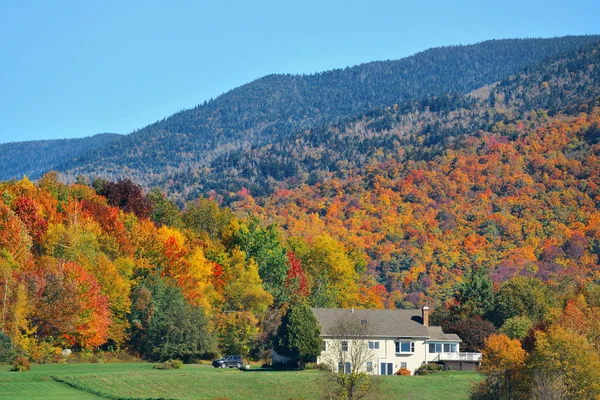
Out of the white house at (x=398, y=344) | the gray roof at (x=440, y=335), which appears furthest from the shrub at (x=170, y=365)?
the gray roof at (x=440, y=335)

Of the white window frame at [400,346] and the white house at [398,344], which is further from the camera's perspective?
→ the white window frame at [400,346]

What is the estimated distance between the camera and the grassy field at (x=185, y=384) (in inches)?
2518

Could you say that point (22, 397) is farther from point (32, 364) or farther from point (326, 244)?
point (326, 244)

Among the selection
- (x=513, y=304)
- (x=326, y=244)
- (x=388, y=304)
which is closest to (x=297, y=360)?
(x=513, y=304)

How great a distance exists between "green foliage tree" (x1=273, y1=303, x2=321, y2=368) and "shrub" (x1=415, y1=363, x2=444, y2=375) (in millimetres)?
10070

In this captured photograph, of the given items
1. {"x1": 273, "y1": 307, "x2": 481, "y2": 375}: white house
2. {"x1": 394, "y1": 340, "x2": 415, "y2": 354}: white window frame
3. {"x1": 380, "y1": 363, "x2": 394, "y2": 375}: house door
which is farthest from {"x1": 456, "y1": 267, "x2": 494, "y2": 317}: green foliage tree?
{"x1": 380, "y1": 363, "x2": 394, "y2": 375}: house door

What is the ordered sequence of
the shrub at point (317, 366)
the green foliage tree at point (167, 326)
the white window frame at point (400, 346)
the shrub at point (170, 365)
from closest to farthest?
the shrub at point (170, 365) → the shrub at point (317, 366) → the green foliage tree at point (167, 326) → the white window frame at point (400, 346)

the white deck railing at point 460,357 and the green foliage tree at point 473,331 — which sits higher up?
the green foliage tree at point 473,331

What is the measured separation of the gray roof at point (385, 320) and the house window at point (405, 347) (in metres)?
0.76

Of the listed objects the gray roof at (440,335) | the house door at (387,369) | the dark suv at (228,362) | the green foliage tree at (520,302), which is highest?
the green foliage tree at (520,302)

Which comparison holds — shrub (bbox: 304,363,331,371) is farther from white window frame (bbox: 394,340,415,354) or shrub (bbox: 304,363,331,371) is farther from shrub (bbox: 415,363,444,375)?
white window frame (bbox: 394,340,415,354)

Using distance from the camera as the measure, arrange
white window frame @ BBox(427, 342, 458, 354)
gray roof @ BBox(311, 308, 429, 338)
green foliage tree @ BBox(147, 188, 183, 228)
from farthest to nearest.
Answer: green foliage tree @ BBox(147, 188, 183, 228) → white window frame @ BBox(427, 342, 458, 354) → gray roof @ BBox(311, 308, 429, 338)

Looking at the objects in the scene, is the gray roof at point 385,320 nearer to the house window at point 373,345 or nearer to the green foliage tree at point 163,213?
the house window at point 373,345

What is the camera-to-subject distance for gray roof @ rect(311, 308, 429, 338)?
9444 centimetres
